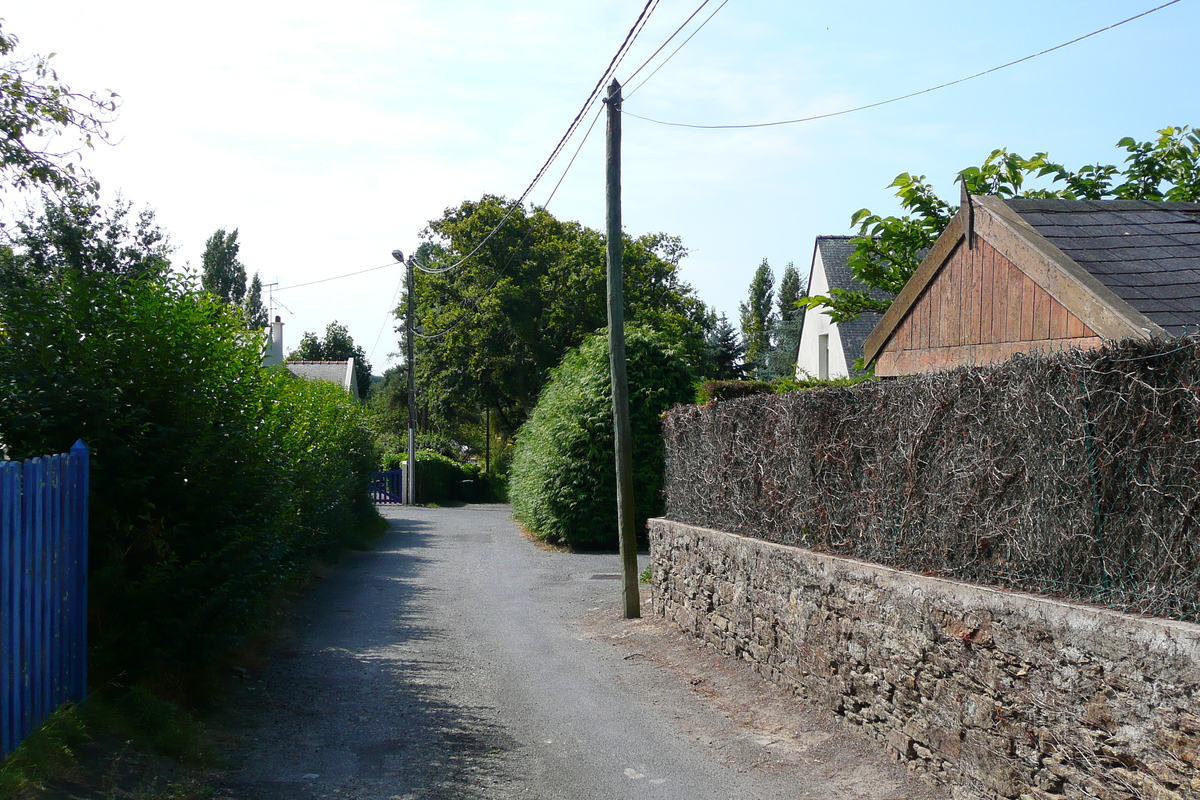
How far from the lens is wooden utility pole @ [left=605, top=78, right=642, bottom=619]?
39.4 ft

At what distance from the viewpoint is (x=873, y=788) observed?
5.74 m

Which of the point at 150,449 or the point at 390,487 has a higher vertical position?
the point at 150,449

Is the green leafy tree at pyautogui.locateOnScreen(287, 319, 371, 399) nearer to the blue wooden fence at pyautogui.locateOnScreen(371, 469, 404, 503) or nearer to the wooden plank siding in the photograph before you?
the blue wooden fence at pyautogui.locateOnScreen(371, 469, 404, 503)

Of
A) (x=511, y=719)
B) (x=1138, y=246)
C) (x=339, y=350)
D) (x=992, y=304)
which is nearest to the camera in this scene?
(x=511, y=719)

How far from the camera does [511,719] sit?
7.40 m

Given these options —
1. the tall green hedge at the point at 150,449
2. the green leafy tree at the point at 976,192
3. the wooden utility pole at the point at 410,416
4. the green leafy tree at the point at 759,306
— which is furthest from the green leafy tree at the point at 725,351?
the green leafy tree at the point at 759,306

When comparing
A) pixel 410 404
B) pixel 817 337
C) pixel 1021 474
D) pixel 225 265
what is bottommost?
pixel 1021 474

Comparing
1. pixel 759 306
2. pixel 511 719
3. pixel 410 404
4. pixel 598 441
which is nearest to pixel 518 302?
pixel 410 404

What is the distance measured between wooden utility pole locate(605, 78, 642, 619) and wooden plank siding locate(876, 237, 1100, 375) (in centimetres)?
337

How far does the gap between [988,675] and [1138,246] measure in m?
4.91

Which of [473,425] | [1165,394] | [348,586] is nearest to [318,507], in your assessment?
[348,586]

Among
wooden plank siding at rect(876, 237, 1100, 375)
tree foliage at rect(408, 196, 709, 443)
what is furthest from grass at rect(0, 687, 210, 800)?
tree foliage at rect(408, 196, 709, 443)

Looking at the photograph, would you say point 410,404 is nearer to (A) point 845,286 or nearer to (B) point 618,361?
(A) point 845,286

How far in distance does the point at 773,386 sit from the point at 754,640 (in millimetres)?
9211
